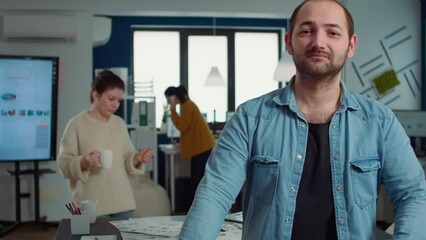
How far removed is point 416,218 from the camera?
48.9 inches

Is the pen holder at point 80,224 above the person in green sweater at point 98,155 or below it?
below

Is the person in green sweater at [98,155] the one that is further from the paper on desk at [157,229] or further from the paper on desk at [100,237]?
the paper on desk at [100,237]

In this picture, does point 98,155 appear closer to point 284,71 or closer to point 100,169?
point 100,169

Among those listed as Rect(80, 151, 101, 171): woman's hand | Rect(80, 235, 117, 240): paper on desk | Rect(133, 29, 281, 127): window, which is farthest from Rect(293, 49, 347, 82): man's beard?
Rect(133, 29, 281, 127): window

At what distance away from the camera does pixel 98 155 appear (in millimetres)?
2689

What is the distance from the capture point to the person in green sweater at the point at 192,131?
5727 millimetres

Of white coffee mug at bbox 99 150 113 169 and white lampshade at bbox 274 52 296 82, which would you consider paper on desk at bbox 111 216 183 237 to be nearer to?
white coffee mug at bbox 99 150 113 169

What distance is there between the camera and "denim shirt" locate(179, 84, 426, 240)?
130cm

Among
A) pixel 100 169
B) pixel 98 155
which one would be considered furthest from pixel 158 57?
pixel 98 155

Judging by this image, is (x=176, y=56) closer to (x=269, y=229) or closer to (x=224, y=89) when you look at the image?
(x=224, y=89)

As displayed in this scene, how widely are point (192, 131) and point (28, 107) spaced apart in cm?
172

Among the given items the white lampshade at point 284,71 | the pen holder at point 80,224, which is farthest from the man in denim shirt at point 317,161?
the white lampshade at point 284,71

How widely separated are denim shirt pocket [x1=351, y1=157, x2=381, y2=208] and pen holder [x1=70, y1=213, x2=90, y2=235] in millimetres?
1150

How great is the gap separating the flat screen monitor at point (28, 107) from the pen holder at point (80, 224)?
3255mm
